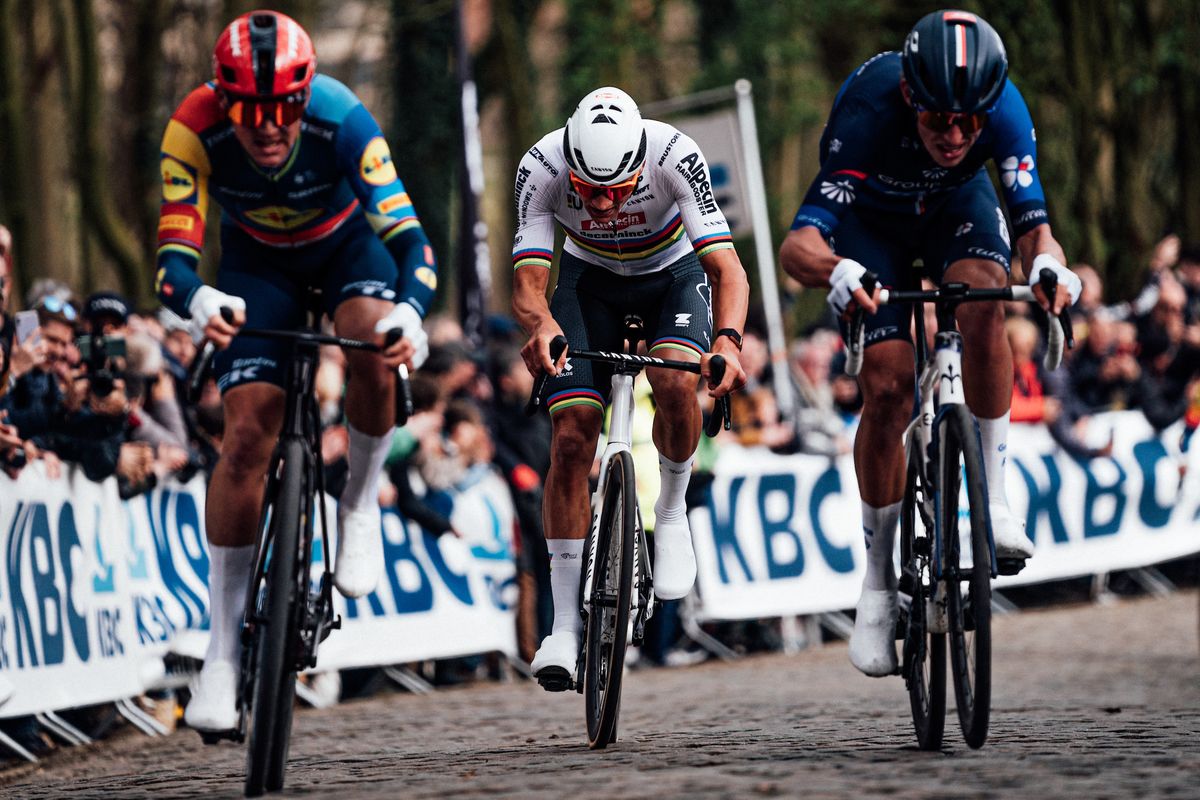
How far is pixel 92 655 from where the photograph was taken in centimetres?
1059

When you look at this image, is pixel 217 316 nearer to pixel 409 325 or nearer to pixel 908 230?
pixel 409 325

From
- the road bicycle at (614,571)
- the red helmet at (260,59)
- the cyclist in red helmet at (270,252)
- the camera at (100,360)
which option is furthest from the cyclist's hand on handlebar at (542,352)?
the camera at (100,360)

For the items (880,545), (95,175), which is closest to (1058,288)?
(880,545)

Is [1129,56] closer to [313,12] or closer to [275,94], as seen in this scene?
[313,12]

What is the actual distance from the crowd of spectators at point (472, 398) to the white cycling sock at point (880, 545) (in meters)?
2.24

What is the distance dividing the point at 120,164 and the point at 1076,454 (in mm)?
14607

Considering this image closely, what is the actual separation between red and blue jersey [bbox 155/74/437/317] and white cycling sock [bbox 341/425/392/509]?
0.74 meters

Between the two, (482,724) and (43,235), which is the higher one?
(43,235)

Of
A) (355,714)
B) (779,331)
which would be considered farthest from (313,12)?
(355,714)

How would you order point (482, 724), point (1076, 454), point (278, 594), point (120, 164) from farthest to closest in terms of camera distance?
point (120, 164) < point (1076, 454) < point (482, 724) < point (278, 594)

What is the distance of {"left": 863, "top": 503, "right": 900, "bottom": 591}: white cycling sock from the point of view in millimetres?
8094

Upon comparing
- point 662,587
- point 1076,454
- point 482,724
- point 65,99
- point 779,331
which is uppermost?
point 65,99

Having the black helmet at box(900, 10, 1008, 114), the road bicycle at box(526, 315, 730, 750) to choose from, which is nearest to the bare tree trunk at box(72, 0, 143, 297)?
the road bicycle at box(526, 315, 730, 750)

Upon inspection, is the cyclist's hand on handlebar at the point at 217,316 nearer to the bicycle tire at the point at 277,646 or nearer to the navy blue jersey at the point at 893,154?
the bicycle tire at the point at 277,646
